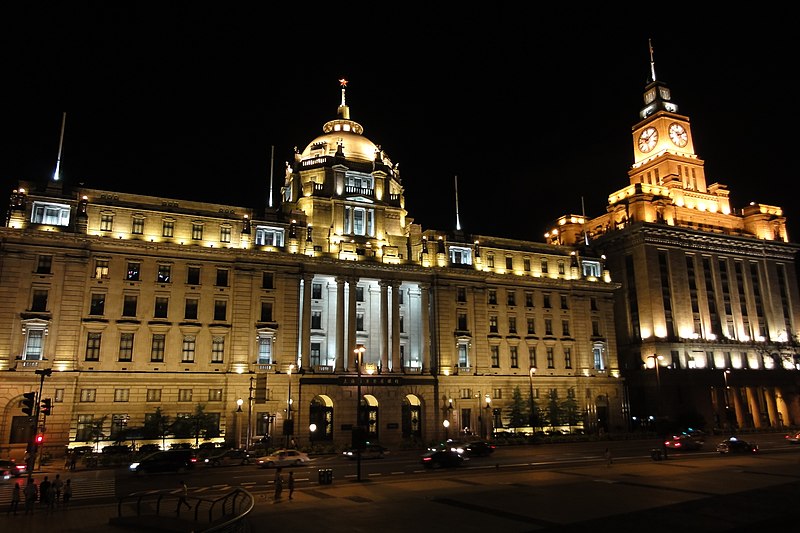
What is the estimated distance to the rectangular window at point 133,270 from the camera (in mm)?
64062

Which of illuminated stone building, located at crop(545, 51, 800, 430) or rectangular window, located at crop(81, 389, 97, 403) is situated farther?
illuminated stone building, located at crop(545, 51, 800, 430)

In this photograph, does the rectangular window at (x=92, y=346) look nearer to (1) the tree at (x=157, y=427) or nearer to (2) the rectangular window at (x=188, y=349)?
(2) the rectangular window at (x=188, y=349)

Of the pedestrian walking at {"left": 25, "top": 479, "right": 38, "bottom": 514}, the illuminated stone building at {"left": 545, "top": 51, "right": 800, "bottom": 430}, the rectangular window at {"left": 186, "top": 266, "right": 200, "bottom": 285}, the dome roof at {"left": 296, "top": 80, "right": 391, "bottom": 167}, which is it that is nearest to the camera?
the pedestrian walking at {"left": 25, "top": 479, "right": 38, "bottom": 514}

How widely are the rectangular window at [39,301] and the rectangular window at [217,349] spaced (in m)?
16.2

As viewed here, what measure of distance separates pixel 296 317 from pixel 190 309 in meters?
11.3

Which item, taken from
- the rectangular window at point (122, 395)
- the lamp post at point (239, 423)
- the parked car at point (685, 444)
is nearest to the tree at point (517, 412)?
the parked car at point (685, 444)

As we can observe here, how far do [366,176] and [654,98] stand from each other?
70527 millimetres

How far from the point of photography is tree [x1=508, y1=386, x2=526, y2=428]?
74250mm

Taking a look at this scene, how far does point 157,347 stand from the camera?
63.8 meters

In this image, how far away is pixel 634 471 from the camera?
40562 millimetres

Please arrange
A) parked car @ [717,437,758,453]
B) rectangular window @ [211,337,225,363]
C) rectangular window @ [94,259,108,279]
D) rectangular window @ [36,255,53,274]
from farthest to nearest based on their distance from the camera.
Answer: rectangular window @ [211,337,225,363], rectangular window @ [94,259,108,279], rectangular window @ [36,255,53,274], parked car @ [717,437,758,453]

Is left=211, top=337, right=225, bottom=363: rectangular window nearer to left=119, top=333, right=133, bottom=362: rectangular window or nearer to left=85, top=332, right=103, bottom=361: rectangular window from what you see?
left=119, top=333, right=133, bottom=362: rectangular window

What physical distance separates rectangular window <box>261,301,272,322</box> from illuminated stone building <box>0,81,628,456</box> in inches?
6.2

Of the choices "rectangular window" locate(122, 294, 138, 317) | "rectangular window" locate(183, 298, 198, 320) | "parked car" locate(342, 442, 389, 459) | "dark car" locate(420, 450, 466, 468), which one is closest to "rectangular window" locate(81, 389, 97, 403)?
"rectangular window" locate(122, 294, 138, 317)
